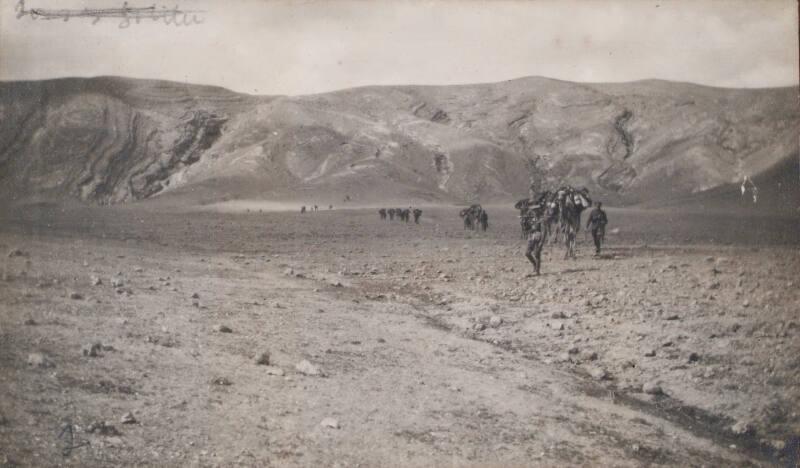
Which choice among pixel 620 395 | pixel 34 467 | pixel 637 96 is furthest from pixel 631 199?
pixel 34 467

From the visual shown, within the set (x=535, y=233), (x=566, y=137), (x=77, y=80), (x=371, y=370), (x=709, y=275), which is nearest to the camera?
(x=371, y=370)

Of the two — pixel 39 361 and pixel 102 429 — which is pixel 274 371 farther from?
pixel 39 361

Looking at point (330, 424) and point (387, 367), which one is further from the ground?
point (387, 367)

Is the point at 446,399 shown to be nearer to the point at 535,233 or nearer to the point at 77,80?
the point at 535,233

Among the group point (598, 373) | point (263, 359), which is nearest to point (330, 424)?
point (263, 359)

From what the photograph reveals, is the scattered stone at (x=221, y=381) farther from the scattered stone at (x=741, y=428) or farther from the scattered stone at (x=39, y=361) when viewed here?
the scattered stone at (x=741, y=428)

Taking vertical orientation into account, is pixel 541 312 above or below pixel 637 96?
below
